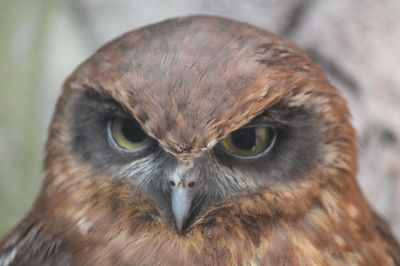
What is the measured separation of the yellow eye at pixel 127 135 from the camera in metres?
2.94

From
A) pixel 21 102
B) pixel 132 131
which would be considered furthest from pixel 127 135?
pixel 21 102

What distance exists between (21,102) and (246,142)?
8.21 feet

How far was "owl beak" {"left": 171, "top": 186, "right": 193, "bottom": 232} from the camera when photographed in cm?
280

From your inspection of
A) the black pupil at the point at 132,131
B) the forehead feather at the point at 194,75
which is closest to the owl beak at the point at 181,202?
the forehead feather at the point at 194,75

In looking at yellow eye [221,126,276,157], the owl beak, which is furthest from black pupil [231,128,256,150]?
the owl beak

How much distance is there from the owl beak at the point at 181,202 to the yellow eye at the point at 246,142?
195mm

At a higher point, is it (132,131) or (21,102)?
(132,131)

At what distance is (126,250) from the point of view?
3.01 metres

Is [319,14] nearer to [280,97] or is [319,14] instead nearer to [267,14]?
[267,14]

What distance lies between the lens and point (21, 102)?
5121 mm

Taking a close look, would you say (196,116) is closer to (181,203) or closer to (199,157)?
(199,157)

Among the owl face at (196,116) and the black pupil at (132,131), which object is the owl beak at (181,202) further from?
the black pupil at (132,131)

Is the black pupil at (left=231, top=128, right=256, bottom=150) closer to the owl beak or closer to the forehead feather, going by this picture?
the forehead feather

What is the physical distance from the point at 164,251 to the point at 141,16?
2.99 meters
